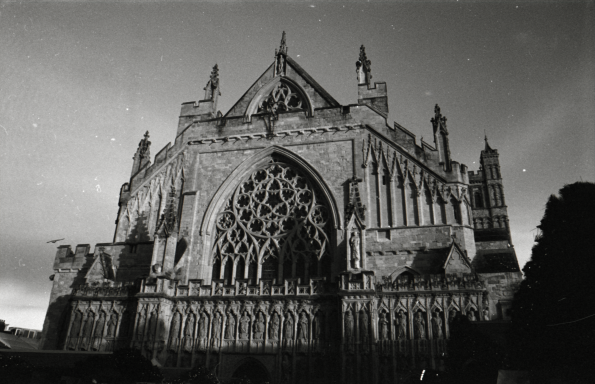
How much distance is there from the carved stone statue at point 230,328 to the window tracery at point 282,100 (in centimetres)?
1136

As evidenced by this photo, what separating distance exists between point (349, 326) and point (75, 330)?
11749 millimetres

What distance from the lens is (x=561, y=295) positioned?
10133mm

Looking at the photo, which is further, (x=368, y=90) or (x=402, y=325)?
(x=368, y=90)

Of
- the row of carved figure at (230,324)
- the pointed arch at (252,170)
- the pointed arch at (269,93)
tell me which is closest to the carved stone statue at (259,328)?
the row of carved figure at (230,324)

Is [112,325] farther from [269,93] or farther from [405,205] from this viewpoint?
[269,93]

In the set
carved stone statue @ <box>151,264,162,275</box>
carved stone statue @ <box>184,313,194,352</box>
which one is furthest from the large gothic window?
carved stone statue @ <box>184,313,194,352</box>

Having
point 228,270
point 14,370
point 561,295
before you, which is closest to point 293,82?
point 228,270

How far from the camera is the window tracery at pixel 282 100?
25.3m

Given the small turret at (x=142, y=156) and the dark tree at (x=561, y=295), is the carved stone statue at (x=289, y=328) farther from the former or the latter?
the small turret at (x=142, y=156)

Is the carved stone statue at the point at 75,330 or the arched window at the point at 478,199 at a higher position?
the arched window at the point at 478,199

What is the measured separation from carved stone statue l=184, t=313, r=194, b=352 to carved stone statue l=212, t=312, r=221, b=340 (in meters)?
0.97

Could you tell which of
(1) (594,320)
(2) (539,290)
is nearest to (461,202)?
(2) (539,290)

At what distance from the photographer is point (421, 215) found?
20.2 m

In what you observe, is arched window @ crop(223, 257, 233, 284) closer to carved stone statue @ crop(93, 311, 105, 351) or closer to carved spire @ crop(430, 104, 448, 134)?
Result: carved stone statue @ crop(93, 311, 105, 351)
